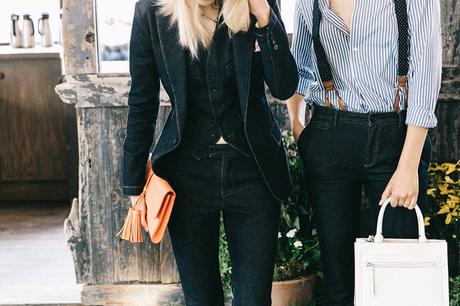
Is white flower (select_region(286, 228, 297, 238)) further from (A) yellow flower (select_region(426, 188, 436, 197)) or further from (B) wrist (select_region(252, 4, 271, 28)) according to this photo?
(B) wrist (select_region(252, 4, 271, 28))

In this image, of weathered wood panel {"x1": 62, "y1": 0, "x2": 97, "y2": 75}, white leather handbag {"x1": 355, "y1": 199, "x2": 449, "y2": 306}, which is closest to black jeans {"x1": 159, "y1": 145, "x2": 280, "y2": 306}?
white leather handbag {"x1": 355, "y1": 199, "x2": 449, "y2": 306}

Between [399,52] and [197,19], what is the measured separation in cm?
57

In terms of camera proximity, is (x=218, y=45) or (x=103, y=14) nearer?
(x=218, y=45)

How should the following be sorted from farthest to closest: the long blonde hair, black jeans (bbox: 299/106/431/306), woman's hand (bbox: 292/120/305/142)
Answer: woman's hand (bbox: 292/120/305/142) → black jeans (bbox: 299/106/431/306) → the long blonde hair

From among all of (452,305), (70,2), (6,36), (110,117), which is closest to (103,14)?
(70,2)

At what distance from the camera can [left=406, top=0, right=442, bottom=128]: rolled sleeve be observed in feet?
7.12

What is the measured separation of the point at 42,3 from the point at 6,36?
38cm

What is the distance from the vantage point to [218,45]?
2.17 metres

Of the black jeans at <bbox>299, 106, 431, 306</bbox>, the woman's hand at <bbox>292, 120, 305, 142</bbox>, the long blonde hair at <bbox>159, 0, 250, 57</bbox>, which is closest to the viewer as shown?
the long blonde hair at <bbox>159, 0, 250, 57</bbox>

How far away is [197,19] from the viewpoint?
2.12 meters

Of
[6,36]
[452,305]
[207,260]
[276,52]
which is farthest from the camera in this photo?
[6,36]

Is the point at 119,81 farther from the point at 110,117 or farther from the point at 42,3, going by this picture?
the point at 42,3

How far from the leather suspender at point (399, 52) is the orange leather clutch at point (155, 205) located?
549 millimetres

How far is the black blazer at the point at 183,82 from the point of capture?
2.15m
